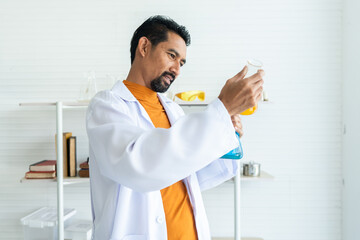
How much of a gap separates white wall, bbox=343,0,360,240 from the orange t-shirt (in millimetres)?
1422

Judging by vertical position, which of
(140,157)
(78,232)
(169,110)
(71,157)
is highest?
(169,110)

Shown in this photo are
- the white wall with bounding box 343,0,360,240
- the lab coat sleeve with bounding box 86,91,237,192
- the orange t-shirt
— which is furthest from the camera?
the white wall with bounding box 343,0,360,240

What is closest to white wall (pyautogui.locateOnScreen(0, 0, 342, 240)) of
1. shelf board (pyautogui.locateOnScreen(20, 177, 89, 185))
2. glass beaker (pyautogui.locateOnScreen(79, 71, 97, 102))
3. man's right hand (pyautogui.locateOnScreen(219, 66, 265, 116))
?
glass beaker (pyautogui.locateOnScreen(79, 71, 97, 102))

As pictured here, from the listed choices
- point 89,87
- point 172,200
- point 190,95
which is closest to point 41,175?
point 89,87

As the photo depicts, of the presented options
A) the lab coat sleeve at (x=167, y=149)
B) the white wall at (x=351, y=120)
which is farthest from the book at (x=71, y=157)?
the white wall at (x=351, y=120)

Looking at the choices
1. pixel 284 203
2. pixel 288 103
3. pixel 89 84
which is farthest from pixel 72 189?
pixel 288 103

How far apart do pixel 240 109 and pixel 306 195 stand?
1688 millimetres

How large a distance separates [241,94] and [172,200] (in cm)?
47

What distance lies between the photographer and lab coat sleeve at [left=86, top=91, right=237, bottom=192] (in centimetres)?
72

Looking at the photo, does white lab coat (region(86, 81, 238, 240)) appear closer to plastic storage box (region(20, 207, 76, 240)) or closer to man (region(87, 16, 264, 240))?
man (region(87, 16, 264, 240))

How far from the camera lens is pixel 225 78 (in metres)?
2.16

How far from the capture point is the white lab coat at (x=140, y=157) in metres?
0.73

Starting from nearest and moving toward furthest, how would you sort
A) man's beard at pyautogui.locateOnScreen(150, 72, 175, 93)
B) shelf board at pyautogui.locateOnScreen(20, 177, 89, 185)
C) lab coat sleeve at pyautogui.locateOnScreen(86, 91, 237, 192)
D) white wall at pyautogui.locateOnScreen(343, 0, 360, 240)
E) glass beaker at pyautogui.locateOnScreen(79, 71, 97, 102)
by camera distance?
lab coat sleeve at pyautogui.locateOnScreen(86, 91, 237, 192) → man's beard at pyautogui.locateOnScreen(150, 72, 175, 93) → shelf board at pyautogui.locateOnScreen(20, 177, 89, 185) → white wall at pyautogui.locateOnScreen(343, 0, 360, 240) → glass beaker at pyautogui.locateOnScreen(79, 71, 97, 102)

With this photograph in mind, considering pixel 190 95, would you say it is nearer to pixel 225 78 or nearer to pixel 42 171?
pixel 225 78
